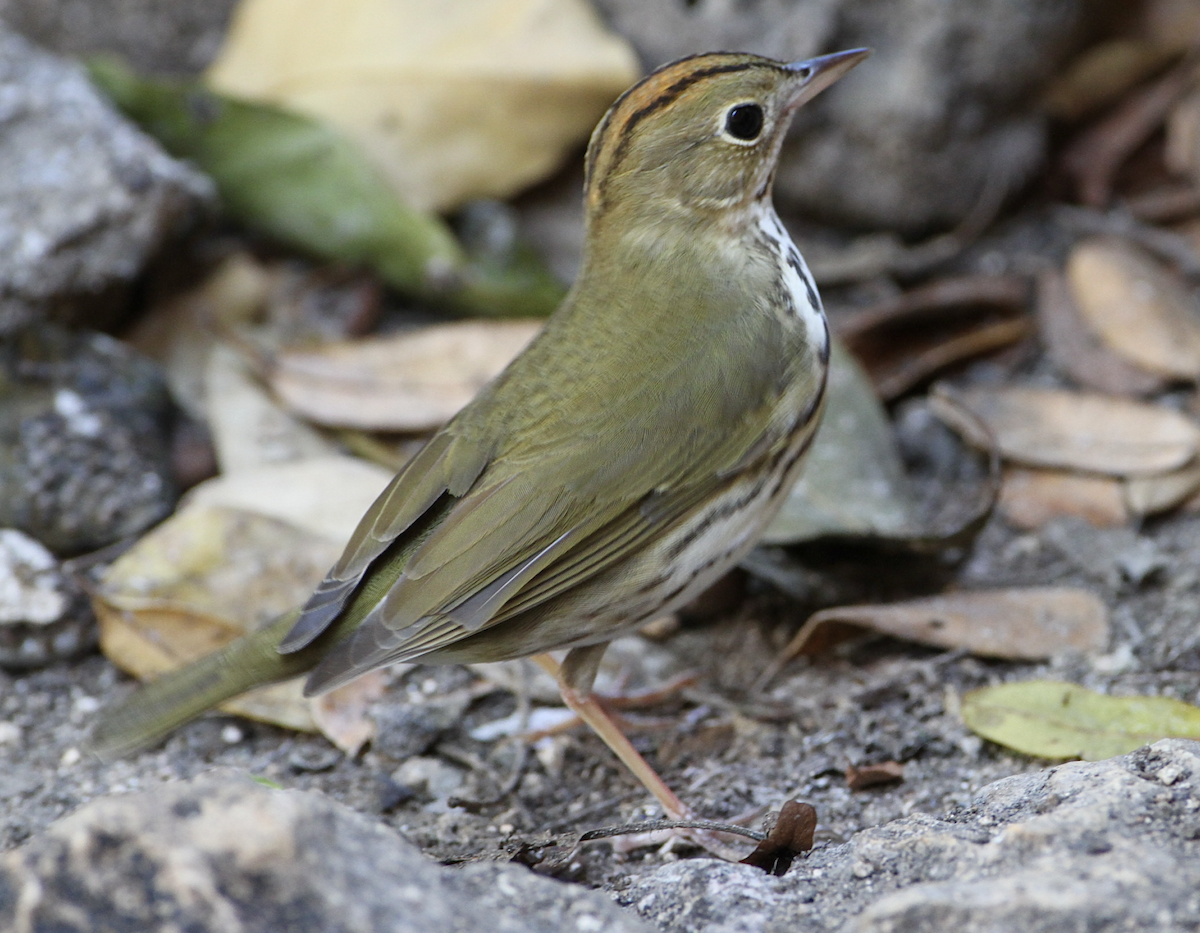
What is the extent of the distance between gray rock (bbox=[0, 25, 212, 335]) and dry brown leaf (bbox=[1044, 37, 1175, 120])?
317 cm

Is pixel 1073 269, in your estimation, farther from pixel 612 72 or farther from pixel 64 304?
pixel 64 304

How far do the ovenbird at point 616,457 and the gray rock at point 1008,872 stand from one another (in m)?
0.71

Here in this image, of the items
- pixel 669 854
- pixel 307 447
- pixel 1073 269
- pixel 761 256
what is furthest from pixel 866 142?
pixel 669 854

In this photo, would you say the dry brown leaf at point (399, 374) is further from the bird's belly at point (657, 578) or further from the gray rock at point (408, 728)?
the bird's belly at point (657, 578)

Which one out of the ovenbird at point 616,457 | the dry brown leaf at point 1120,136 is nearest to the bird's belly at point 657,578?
the ovenbird at point 616,457

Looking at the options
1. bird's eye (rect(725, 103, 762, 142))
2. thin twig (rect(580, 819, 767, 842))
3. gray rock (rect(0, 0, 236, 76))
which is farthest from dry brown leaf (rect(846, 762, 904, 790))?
gray rock (rect(0, 0, 236, 76))

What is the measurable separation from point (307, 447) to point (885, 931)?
278 cm

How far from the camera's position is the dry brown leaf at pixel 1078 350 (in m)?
4.15

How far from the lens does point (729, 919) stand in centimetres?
212

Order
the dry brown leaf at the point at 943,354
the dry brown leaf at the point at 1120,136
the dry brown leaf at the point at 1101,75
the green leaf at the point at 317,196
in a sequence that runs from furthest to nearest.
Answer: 1. the dry brown leaf at the point at 1101,75
2. the dry brown leaf at the point at 1120,136
3. the green leaf at the point at 317,196
4. the dry brown leaf at the point at 943,354

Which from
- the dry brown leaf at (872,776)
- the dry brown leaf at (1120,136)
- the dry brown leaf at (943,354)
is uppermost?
the dry brown leaf at (1120,136)

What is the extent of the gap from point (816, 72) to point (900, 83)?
154cm

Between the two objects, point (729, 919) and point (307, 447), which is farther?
point (307, 447)

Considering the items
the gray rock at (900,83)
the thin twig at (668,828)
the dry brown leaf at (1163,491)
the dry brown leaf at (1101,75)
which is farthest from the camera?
the dry brown leaf at (1101,75)
